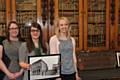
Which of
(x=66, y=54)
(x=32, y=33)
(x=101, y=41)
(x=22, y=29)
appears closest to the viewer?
(x=32, y=33)

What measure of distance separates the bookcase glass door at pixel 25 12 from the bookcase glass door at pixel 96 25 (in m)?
0.95

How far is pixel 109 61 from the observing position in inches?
257

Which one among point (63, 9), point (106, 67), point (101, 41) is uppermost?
point (63, 9)

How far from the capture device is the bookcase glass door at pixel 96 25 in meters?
6.31

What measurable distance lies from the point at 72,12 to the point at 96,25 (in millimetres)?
531

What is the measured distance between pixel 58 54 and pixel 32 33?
372 mm

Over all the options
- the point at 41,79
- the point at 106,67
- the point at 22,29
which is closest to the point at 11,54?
the point at 41,79

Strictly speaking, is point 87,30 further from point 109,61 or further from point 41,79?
point 41,79

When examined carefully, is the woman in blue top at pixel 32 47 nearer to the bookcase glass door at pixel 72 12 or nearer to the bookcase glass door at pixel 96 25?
the bookcase glass door at pixel 72 12

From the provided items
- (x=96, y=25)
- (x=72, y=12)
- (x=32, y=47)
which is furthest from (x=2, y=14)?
(x=32, y=47)

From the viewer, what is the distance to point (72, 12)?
6.20m

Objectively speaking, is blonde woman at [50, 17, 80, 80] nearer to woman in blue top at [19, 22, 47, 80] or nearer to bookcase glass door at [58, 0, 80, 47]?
woman in blue top at [19, 22, 47, 80]

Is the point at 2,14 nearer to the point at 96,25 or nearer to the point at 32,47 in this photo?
the point at 96,25

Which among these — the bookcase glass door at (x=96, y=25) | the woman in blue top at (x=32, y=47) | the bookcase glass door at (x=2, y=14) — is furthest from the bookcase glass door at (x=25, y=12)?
the woman in blue top at (x=32, y=47)
